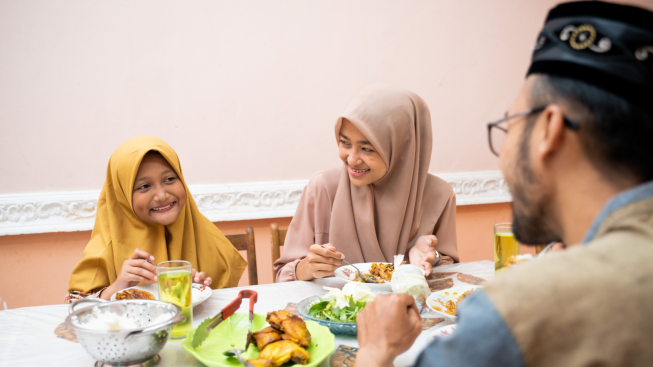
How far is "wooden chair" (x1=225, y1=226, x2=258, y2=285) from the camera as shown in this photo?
2018 mm

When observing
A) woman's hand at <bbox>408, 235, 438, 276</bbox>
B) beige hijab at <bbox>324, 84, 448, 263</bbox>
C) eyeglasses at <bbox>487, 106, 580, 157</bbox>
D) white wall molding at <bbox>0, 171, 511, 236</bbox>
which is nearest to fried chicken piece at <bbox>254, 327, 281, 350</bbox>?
eyeglasses at <bbox>487, 106, 580, 157</bbox>

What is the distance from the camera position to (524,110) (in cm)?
69

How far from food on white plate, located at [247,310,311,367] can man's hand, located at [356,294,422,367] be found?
0.14 meters

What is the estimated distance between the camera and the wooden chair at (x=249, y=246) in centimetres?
202

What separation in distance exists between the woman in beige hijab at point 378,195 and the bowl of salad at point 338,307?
525mm

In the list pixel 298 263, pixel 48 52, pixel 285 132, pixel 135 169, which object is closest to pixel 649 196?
pixel 298 263

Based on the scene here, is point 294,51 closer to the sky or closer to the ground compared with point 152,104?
closer to the sky

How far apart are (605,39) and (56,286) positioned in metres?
3.06

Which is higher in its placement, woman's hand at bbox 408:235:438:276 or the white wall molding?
woman's hand at bbox 408:235:438:276

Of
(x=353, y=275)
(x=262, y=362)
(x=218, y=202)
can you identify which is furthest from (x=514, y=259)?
(x=218, y=202)

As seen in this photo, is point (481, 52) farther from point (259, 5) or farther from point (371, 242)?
point (371, 242)

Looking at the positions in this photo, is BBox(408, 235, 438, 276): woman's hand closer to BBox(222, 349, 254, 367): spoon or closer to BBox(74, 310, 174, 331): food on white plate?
BBox(222, 349, 254, 367): spoon

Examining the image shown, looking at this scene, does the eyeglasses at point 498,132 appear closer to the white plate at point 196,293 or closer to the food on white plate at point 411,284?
the food on white plate at point 411,284

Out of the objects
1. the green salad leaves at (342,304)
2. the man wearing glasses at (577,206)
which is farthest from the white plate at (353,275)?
the man wearing glasses at (577,206)
